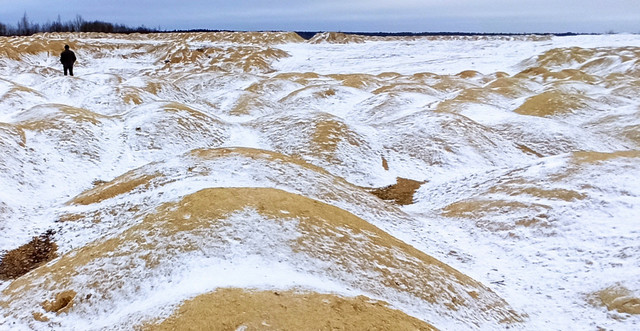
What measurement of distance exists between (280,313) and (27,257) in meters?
11.0

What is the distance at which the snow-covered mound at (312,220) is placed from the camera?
34.2 ft

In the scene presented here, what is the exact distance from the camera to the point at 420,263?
519 inches

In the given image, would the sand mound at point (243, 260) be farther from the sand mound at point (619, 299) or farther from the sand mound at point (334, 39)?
the sand mound at point (334, 39)

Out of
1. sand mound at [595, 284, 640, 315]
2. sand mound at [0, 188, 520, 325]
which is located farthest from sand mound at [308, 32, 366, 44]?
sand mound at [595, 284, 640, 315]

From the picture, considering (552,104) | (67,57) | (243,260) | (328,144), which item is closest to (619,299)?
(243,260)

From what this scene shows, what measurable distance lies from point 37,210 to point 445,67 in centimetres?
8377

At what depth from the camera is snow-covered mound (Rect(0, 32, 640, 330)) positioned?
10.4 m

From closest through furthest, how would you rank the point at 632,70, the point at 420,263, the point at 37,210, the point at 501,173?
1. the point at 420,263
2. the point at 37,210
3. the point at 501,173
4. the point at 632,70

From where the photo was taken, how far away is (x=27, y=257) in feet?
48.0

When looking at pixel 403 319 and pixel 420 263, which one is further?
pixel 420 263

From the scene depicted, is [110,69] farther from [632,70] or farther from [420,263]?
[632,70]

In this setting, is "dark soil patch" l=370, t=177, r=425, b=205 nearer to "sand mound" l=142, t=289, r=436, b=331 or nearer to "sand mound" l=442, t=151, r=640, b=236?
"sand mound" l=442, t=151, r=640, b=236

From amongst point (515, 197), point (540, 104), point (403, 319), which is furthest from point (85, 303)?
point (540, 104)

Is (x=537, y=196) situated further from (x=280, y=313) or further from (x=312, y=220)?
(x=280, y=313)
